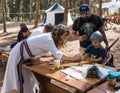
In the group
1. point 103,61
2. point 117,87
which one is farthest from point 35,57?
point 117,87

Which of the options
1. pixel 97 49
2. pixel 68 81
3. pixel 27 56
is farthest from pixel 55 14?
pixel 68 81

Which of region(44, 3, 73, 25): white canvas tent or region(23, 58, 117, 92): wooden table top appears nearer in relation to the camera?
region(23, 58, 117, 92): wooden table top

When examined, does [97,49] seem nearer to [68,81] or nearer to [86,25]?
[86,25]

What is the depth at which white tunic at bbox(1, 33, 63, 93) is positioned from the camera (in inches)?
104

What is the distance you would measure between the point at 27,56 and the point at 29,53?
73 mm

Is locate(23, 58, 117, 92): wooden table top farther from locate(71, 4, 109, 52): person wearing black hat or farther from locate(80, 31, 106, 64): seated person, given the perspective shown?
locate(71, 4, 109, 52): person wearing black hat

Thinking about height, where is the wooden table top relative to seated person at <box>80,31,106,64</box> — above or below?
below

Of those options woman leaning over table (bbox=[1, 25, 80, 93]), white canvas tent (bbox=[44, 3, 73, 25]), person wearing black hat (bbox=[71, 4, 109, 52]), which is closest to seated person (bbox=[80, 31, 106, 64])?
woman leaning over table (bbox=[1, 25, 80, 93])

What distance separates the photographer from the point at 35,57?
3102 mm

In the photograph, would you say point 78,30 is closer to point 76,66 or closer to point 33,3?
point 76,66

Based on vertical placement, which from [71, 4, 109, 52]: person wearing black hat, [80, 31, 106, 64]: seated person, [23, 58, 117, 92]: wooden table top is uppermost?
[71, 4, 109, 52]: person wearing black hat

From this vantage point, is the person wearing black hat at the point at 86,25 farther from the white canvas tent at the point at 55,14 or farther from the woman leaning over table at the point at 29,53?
the white canvas tent at the point at 55,14

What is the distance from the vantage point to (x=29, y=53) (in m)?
2.87

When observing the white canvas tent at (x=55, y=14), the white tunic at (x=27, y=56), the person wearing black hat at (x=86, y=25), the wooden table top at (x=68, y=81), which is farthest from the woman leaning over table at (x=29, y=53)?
the white canvas tent at (x=55, y=14)
